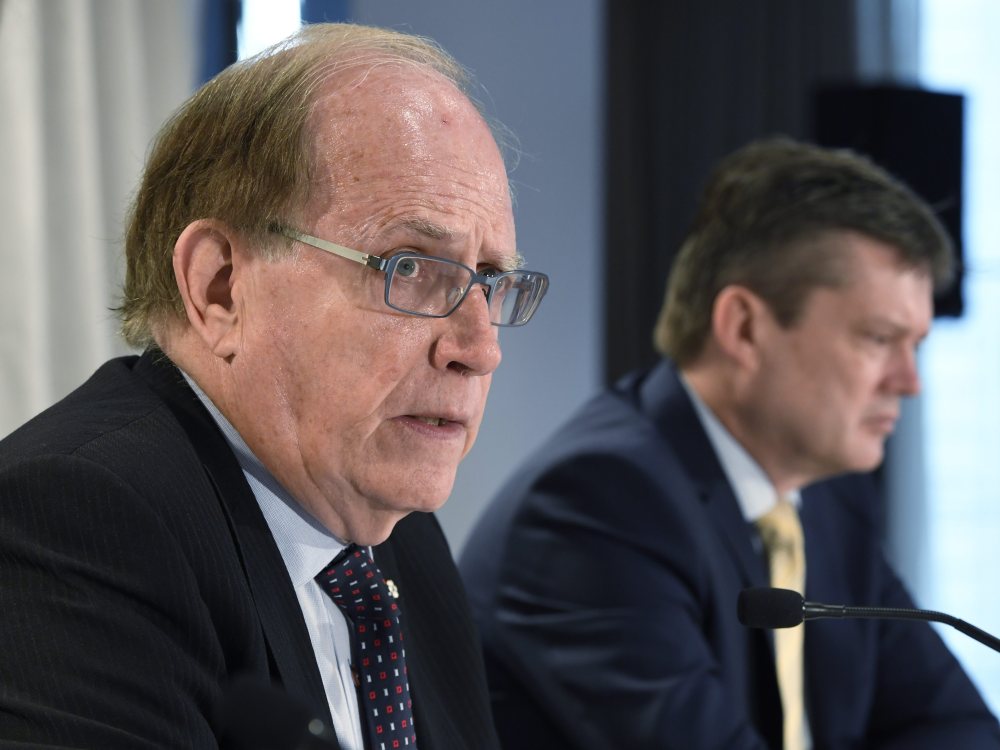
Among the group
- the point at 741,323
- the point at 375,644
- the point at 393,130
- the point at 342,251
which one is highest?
the point at 393,130

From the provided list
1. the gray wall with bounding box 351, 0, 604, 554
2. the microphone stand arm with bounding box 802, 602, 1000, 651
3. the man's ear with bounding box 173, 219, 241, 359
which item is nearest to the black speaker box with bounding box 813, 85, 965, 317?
the gray wall with bounding box 351, 0, 604, 554

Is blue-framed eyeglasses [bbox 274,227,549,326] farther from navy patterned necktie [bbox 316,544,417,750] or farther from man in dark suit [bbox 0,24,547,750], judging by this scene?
navy patterned necktie [bbox 316,544,417,750]

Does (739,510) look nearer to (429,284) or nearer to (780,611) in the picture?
(780,611)

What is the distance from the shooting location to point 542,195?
3752 millimetres

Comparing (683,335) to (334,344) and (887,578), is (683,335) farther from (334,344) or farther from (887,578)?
(334,344)

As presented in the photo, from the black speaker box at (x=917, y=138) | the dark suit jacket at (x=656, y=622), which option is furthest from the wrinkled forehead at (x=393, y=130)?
the black speaker box at (x=917, y=138)

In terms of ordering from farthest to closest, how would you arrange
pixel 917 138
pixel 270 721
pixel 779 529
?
pixel 917 138 < pixel 779 529 < pixel 270 721

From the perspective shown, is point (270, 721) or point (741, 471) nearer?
point (270, 721)

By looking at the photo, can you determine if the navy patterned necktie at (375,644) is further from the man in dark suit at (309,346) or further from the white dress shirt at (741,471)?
the white dress shirt at (741,471)

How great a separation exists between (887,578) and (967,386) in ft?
7.27

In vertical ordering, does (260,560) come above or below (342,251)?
below

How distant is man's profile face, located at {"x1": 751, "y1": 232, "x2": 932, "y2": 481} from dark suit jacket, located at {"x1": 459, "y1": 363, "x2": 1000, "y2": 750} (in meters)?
0.18

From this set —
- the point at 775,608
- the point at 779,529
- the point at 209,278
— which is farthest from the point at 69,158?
the point at 775,608

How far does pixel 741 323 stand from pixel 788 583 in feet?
1.73
